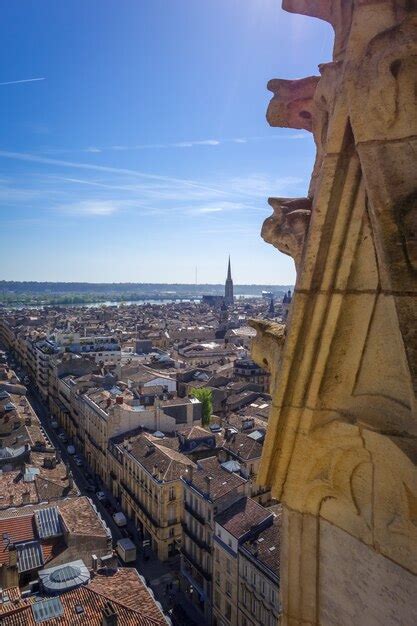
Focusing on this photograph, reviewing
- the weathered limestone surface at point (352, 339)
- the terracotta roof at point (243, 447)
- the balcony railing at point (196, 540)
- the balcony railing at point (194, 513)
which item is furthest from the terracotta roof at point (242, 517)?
the weathered limestone surface at point (352, 339)

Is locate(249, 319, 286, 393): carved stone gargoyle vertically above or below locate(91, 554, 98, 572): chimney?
above

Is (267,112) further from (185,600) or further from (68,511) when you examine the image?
(185,600)

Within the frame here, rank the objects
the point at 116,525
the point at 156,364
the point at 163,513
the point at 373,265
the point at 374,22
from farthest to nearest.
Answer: the point at 156,364 → the point at 116,525 → the point at 163,513 → the point at 373,265 → the point at 374,22

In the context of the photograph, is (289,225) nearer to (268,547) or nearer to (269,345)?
(269,345)

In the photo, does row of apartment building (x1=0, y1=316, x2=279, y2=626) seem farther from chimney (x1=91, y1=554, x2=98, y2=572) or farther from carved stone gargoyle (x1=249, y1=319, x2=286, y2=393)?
carved stone gargoyle (x1=249, y1=319, x2=286, y2=393)

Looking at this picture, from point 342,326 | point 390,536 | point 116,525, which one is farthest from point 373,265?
point 116,525

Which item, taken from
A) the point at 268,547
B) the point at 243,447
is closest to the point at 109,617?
the point at 268,547

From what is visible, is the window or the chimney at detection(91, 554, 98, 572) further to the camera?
the window

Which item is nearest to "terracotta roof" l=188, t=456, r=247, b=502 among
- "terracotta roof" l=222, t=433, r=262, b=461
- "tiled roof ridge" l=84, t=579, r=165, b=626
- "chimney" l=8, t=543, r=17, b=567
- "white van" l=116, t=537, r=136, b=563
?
"terracotta roof" l=222, t=433, r=262, b=461

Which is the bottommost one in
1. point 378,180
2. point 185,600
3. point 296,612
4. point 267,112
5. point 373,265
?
point 185,600
